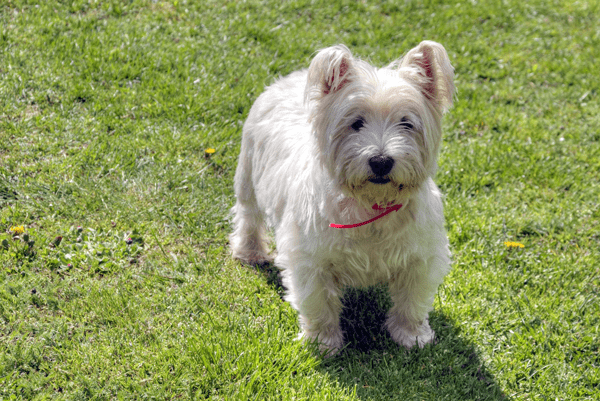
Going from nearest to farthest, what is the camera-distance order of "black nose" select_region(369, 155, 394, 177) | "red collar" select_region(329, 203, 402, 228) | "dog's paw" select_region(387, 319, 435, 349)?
"black nose" select_region(369, 155, 394, 177), "red collar" select_region(329, 203, 402, 228), "dog's paw" select_region(387, 319, 435, 349)

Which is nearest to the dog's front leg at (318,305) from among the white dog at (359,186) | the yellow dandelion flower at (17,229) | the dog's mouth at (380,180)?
the white dog at (359,186)

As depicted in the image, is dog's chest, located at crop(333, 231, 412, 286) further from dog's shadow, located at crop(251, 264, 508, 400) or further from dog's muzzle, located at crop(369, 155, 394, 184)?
dog's shadow, located at crop(251, 264, 508, 400)

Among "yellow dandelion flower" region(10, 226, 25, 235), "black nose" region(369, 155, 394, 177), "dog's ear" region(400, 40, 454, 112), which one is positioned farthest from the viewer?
"yellow dandelion flower" region(10, 226, 25, 235)

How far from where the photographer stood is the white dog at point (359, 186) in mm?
3027

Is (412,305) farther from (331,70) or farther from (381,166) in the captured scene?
(331,70)

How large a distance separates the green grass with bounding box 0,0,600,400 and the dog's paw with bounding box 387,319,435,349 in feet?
0.23

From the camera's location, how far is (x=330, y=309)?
3.73m

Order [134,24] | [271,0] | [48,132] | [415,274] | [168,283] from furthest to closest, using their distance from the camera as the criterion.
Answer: [271,0] < [134,24] < [48,132] < [168,283] < [415,274]

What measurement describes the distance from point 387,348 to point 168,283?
170cm

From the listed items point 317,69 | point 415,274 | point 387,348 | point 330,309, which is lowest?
point 387,348

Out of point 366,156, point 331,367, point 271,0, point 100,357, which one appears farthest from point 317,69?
point 271,0

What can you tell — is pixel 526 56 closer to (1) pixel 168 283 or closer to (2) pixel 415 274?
(2) pixel 415 274

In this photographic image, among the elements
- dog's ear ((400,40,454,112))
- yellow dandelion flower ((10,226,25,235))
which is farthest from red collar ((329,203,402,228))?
yellow dandelion flower ((10,226,25,235))

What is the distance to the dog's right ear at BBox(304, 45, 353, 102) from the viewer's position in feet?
9.98
